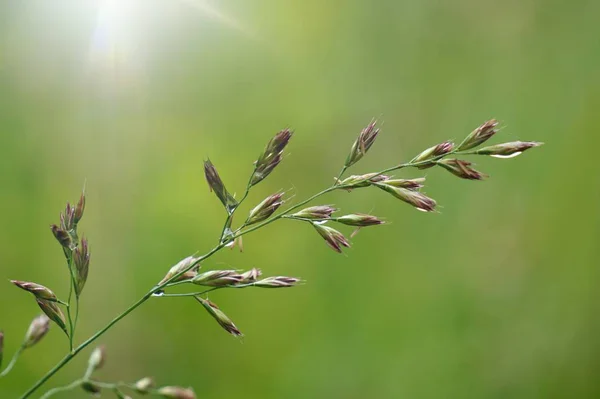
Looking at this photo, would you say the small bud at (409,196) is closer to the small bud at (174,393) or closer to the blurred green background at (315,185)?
the small bud at (174,393)

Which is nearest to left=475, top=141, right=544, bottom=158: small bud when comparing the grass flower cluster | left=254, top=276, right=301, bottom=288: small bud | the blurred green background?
the grass flower cluster

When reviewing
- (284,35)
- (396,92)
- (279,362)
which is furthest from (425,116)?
(279,362)

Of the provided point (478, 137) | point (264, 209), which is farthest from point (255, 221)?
point (478, 137)

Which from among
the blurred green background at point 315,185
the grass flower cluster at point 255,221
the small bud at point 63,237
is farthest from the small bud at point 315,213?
the blurred green background at point 315,185

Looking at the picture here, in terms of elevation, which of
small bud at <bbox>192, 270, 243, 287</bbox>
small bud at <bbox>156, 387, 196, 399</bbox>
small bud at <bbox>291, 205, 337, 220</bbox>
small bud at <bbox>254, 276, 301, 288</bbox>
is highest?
small bud at <bbox>291, 205, 337, 220</bbox>

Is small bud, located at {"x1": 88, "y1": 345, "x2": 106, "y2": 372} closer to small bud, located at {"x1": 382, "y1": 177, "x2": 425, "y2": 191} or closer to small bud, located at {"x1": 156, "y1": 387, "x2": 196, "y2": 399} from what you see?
small bud, located at {"x1": 156, "y1": 387, "x2": 196, "y2": 399}

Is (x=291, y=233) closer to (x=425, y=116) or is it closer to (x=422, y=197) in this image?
(x=425, y=116)
